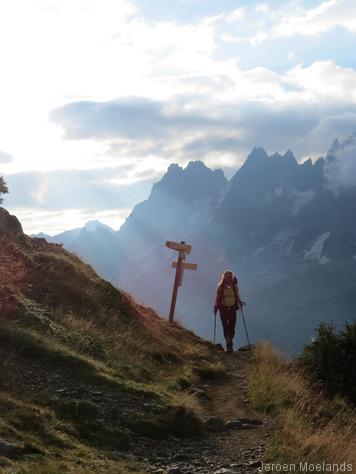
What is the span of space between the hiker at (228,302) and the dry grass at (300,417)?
150 inches

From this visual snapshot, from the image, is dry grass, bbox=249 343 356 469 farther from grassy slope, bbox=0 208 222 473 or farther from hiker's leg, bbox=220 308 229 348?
hiker's leg, bbox=220 308 229 348

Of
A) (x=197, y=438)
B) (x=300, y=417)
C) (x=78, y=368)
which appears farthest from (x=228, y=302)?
(x=197, y=438)

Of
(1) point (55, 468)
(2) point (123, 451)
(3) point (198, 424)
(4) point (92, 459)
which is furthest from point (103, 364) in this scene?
(1) point (55, 468)

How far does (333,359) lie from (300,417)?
3.73 metres

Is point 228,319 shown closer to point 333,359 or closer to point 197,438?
point 333,359

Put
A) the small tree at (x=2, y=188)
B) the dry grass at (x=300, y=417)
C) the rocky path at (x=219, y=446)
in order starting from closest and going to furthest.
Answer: the rocky path at (x=219, y=446), the dry grass at (x=300, y=417), the small tree at (x=2, y=188)

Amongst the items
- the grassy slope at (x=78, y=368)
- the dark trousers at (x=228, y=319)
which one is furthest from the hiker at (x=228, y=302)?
the grassy slope at (x=78, y=368)

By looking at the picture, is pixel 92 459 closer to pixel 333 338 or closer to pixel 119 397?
pixel 119 397

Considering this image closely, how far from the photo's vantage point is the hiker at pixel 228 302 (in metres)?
19.3

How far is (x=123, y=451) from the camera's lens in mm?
7965

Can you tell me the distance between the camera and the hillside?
7.47m

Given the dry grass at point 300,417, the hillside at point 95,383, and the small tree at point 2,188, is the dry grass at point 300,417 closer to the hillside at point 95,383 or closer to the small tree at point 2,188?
the hillside at point 95,383

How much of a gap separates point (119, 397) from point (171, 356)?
5319 mm

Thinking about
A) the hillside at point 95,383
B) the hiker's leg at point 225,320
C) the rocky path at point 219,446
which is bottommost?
the rocky path at point 219,446
